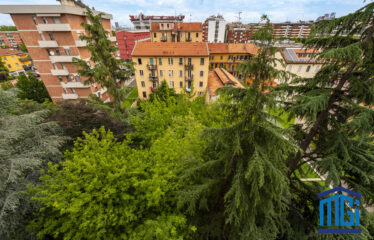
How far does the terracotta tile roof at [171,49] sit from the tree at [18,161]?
19336 mm

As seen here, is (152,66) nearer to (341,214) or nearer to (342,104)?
(342,104)

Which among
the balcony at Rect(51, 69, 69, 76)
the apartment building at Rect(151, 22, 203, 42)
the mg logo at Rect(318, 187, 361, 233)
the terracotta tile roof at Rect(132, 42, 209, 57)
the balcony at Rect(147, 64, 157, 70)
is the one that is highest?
the apartment building at Rect(151, 22, 203, 42)

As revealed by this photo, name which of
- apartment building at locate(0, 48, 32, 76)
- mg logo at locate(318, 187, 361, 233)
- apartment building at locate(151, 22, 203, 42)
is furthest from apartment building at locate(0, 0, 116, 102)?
apartment building at locate(0, 48, 32, 76)

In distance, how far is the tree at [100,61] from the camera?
11.7m

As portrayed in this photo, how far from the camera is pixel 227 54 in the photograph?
133ft

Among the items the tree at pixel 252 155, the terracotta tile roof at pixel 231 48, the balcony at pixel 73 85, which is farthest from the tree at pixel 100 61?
the terracotta tile roof at pixel 231 48

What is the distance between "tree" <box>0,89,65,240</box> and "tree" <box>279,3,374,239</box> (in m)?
11.3

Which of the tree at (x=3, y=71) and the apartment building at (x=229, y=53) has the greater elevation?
the apartment building at (x=229, y=53)

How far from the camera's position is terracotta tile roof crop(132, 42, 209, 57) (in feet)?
81.8

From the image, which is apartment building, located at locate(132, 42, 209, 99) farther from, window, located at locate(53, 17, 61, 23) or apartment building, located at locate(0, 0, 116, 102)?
window, located at locate(53, 17, 61, 23)

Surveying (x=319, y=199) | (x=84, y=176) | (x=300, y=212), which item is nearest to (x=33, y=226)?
(x=84, y=176)

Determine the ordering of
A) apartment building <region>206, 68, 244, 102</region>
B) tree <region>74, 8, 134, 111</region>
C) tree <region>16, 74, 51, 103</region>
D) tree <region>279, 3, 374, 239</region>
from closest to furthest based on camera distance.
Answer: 1. tree <region>279, 3, 374, 239</region>
2. tree <region>74, 8, 134, 111</region>
3. tree <region>16, 74, 51, 103</region>
4. apartment building <region>206, 68, 244, 102</region>

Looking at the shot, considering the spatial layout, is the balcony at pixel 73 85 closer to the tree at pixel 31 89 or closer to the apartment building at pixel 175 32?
the tree at pixel 31 89

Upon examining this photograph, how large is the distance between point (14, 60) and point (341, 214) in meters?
76.9
